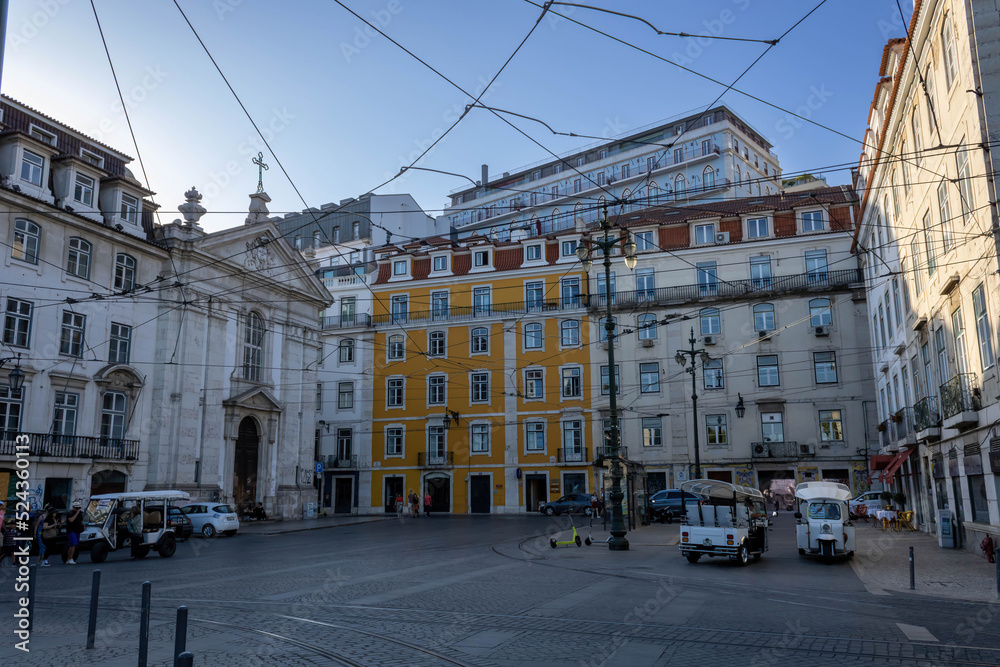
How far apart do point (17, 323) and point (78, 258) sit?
3694 mm

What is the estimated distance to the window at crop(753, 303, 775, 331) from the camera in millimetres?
45625

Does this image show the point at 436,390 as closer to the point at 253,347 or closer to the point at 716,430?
the point at 253,347

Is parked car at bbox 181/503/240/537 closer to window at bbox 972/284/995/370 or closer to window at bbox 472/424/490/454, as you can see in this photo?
window at bbox 472/424/490/454

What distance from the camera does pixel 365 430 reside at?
53.2 meters

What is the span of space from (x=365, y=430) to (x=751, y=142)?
41905mm

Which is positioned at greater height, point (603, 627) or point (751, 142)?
point (751, 142)

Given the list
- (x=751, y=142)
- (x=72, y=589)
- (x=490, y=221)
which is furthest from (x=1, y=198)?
(x=751, y=142)

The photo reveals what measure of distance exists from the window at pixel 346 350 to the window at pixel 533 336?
12223 mm

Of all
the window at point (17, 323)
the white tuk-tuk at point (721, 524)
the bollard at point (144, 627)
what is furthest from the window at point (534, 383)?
the bollard at point (144, 627)

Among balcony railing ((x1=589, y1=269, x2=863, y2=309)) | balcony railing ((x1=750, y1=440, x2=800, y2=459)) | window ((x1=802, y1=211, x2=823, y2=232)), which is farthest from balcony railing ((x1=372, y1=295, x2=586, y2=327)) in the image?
window ((x1=802, y1=211, x2=823, y2=232))

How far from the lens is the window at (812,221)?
149 ft

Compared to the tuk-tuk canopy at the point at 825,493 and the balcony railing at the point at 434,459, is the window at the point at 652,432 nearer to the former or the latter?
the balcony railing at the point at 434,459

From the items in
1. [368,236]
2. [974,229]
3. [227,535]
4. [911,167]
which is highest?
[368,236]

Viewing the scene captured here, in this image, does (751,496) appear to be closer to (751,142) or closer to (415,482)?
(415,482)
